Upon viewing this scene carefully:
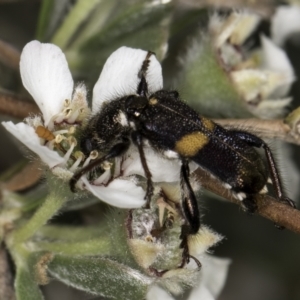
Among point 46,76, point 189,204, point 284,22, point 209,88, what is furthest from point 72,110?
point 284,22

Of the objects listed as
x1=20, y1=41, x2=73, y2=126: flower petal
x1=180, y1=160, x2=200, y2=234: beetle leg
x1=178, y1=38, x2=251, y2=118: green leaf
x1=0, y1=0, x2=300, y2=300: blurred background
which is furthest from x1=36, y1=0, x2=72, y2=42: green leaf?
x1=180, y1=160, x2=200, y2=234: beetle leg

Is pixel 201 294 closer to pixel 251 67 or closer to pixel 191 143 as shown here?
pixel 191 143

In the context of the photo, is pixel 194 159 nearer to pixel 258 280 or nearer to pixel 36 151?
pixel 36 151

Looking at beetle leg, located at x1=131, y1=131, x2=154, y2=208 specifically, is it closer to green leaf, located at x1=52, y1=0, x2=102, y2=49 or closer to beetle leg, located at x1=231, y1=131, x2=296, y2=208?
beetle leg, located at x1=231, y1=131, x2=296, y2=208

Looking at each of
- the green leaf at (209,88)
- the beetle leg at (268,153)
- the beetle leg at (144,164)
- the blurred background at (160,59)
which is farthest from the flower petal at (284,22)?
the beetle leg at (144,164)

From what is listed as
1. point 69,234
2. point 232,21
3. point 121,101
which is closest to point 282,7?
point 232,21
